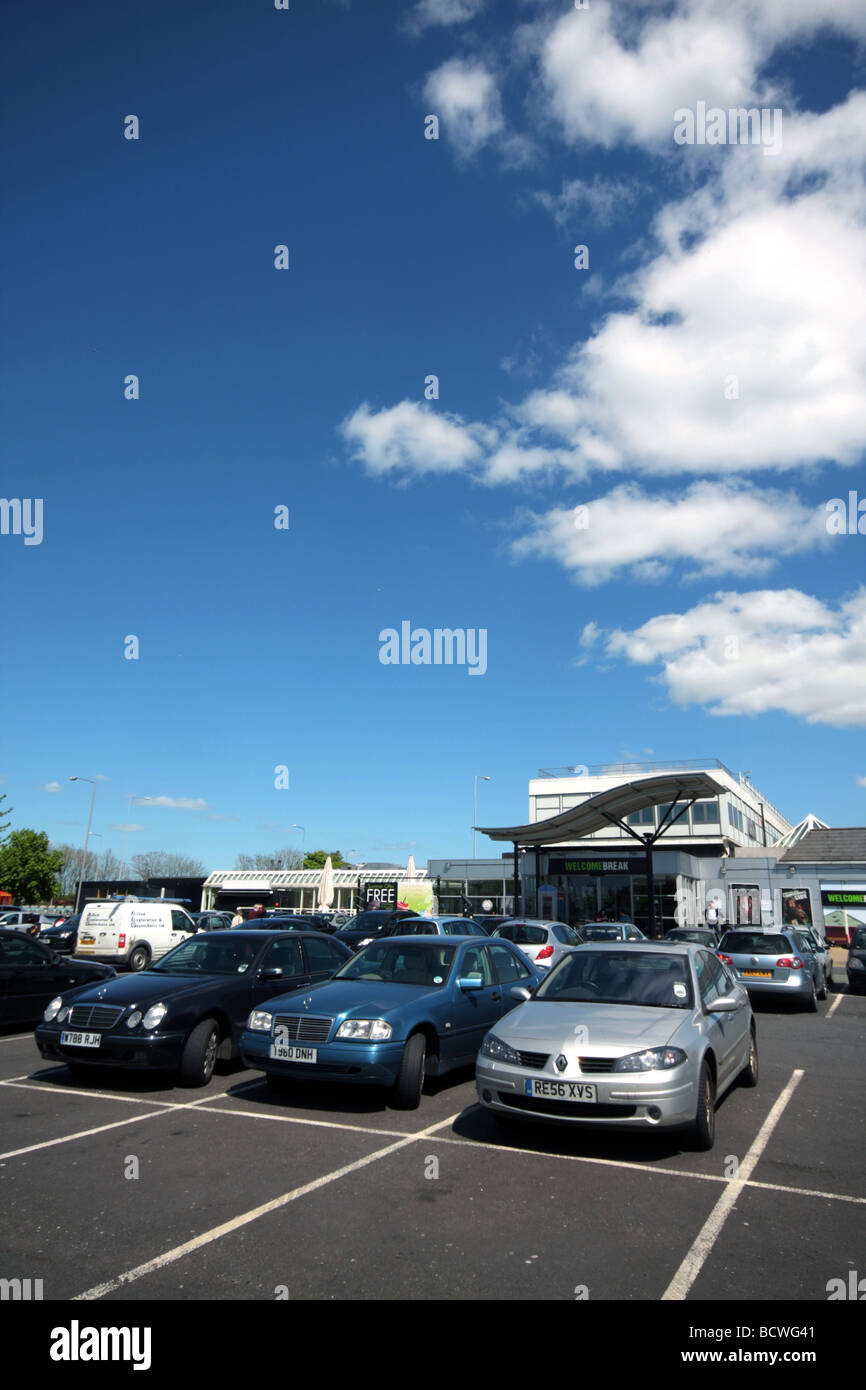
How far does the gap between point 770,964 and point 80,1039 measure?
12415 millimetres

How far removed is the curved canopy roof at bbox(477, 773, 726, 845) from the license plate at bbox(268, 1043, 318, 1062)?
24862 mm

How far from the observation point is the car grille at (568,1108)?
19.5 feet

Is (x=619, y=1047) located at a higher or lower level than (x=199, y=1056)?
higher

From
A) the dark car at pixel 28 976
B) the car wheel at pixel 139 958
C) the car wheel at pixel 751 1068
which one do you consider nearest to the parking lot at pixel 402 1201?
the car wheel at pixel 751 1068

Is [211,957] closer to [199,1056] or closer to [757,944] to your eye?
[199,1056]

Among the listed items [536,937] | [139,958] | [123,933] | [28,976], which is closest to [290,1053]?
[28,976]

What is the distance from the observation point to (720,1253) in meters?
4.52

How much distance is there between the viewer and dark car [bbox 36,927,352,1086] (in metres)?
8.12

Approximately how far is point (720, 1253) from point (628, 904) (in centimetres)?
3871

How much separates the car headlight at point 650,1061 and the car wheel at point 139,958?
19476mm

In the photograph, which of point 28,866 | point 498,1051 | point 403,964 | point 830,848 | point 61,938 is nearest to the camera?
point 498,1051

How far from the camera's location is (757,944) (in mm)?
16484
